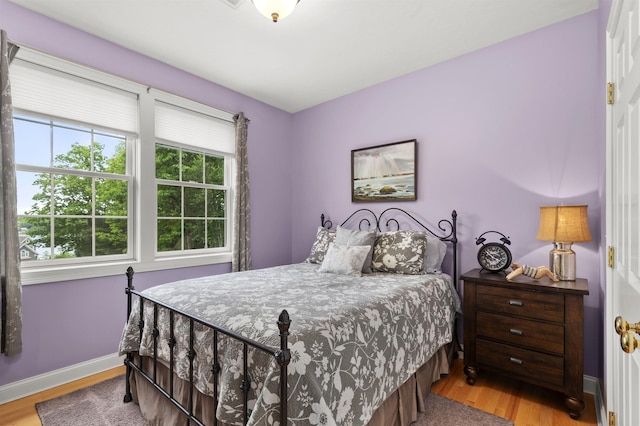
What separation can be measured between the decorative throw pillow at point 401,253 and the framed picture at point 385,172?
22.1 inches

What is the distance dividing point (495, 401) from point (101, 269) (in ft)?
10.3

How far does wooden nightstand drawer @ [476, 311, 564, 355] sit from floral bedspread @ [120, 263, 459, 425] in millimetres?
276

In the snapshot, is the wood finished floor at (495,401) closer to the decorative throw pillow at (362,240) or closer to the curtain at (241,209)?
the decorative throw pillow at (362,240)

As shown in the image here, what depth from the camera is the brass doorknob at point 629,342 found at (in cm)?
78

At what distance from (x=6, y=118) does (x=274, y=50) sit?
1.99 meters

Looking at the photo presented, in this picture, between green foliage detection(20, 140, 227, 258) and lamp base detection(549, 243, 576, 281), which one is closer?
lamp base detection(549, 243, 576, 281)

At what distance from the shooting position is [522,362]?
6.73 ft

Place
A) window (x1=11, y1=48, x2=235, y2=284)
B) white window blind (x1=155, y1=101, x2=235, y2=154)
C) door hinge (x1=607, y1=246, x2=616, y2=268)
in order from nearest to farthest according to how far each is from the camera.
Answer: door hinge (x1=607, y1=246, x2=616, y2=268), window (x1=11, y1=48, x2=235, y2=284), white window blind (x1=155, y1=101, x2=235, y2=154)

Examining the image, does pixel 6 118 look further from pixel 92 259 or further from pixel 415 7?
pixel 415 7

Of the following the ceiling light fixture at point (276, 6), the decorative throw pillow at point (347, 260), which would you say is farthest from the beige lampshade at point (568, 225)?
the ceiling light fixture at point (276, 6)

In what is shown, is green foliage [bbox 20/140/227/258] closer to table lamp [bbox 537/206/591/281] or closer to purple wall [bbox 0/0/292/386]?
purple wall [bbox 0/0/292/386]

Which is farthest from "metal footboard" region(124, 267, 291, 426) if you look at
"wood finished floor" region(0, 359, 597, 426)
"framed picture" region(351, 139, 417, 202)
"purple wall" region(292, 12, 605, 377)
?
"framed picture" region(351, 139, 417, 202)

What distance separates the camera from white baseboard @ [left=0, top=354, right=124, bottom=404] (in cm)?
212

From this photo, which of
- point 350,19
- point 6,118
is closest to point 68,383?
point 6,118
